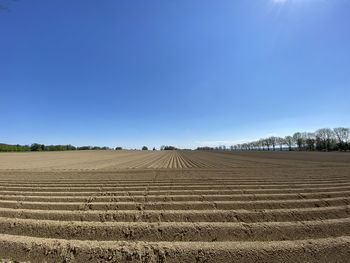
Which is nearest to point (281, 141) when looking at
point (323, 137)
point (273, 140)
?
point (273, 140)

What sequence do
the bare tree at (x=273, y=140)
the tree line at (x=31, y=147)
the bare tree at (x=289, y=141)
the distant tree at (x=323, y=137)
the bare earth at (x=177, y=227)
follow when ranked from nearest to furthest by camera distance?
the bare earth at (x=177, y=227), the tree line at (x=31, y=147), the distant tree at (x=323, y=137), the bare tree at (x=289, y=141), the bare tree at (x=273, y=140)

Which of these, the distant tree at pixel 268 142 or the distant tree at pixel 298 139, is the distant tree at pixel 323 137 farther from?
the distant tree at pixel 268 142

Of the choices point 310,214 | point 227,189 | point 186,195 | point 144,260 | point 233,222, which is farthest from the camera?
point 227,189

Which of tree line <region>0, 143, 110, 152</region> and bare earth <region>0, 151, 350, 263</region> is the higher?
tree line <region>0, 143, 110, 152</region>

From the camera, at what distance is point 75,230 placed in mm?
5453

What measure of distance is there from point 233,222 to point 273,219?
1173mm

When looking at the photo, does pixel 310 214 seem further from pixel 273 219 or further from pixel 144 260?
pixel 144 260

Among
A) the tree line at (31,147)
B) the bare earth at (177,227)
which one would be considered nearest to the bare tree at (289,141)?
the tree line at (31,147)

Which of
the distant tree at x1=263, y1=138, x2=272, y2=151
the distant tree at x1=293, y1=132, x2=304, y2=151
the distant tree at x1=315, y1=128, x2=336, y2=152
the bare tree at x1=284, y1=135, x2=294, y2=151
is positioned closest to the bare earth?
the distant tree at x1=315, y1=128, x2=336, y2=152

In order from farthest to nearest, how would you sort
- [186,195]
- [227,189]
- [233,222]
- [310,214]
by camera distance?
[227,189] → [186,195] → [310,214] → [233,222]

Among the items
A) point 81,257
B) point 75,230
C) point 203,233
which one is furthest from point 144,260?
point 75,230

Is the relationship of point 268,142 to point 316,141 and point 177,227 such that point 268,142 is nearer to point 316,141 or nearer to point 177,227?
point 316,141

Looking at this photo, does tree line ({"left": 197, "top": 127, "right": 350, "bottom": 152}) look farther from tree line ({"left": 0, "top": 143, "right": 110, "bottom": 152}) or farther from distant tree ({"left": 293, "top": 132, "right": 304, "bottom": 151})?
tree line ({"left": 0, "top": 143, "right": 110, "bottom": 152})

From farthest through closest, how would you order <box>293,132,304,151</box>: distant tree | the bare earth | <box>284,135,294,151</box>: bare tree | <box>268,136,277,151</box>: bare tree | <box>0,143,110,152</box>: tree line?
1. <box>268,136,277,151</box>: bare tree
2. <box>284,135,294,151</box>: bare tree
3. <box>293,132,304,151</box>: distant tree
4. <box>0,143,110,152</box>: tree line
5. the bare earth
